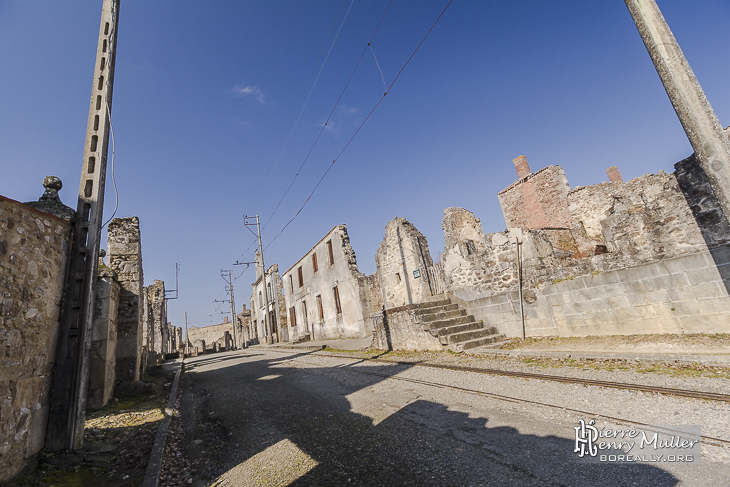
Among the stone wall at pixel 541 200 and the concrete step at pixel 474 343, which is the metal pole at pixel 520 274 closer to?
the concrete step at pixel 474 343

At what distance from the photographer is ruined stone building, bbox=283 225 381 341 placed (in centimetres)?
1814

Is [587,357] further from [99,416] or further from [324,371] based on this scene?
A: [99,416]

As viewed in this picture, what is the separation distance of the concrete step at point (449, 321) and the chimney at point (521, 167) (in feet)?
38.9

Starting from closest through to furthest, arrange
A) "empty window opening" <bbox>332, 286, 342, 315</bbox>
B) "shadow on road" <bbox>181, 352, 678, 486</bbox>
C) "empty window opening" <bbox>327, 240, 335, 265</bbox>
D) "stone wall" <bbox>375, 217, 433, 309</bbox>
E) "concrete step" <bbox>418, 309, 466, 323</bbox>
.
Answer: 1. "shadow on road" <bbox>181, 352, 678, 486</bbox>
2. "concrete step" <bbox>418, 309, 466, 323</bbox>
3. "stone wall" <bbox>375, 217, 433, 309</bbox>
4. "empty window opening" <bbox>332, 286, 342, 315</bbox>
5. "empty window opening" <bbox>327, 240, 335, 265</bbox>

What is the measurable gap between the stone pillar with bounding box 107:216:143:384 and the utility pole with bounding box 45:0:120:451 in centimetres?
450

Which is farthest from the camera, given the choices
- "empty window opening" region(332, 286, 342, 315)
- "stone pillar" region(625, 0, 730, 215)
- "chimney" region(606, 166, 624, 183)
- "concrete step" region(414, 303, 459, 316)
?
"chimney" region(606, 166, 624, 183)

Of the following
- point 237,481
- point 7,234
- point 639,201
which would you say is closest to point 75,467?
point 237,481

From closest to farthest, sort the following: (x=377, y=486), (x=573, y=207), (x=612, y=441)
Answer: (x=377, y=486) < (x=612, y=441) < (x=573, y=207)

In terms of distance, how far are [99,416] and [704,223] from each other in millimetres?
10393

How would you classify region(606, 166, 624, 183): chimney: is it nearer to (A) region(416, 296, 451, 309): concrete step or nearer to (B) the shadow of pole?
(A) region(416, 296, 451, 309): concrete step

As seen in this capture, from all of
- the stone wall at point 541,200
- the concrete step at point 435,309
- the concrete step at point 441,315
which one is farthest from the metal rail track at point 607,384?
the stone wall at point 541,200

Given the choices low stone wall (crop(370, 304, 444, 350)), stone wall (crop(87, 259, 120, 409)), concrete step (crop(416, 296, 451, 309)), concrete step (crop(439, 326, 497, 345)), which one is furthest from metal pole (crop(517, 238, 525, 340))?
stone wall (crop(87, 259, 120, 409))

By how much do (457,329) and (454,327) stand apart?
0.10 meters

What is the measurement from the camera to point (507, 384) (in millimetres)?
4801
